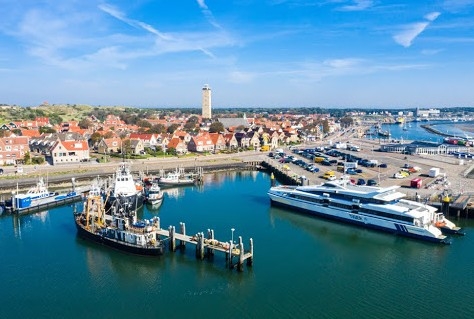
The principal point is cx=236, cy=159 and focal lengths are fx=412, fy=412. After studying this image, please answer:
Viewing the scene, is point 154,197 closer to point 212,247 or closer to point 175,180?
point 175,180

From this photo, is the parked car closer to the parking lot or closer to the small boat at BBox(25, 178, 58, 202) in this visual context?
the parking lot

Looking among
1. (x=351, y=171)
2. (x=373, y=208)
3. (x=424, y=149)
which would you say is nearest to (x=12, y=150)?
(x=351, y=171)

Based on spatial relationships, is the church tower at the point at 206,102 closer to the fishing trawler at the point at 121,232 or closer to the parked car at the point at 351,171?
the parked car at the point at 351,171

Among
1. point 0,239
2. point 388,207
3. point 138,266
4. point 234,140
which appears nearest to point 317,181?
point 388,207

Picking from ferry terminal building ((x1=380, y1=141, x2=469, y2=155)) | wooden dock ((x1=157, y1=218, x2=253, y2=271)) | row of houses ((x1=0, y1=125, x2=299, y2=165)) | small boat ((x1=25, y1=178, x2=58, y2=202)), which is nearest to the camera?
wooden dock ((x1=157, y1=218, x2=253, y2=271))

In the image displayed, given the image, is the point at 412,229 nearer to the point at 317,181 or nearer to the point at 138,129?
the point at 317,181

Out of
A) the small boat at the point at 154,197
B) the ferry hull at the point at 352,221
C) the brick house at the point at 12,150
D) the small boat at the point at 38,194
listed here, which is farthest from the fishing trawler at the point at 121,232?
the brick house at the point at 12,150

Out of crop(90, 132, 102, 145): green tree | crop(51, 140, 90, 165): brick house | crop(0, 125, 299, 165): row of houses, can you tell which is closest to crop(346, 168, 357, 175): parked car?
crop(0, 125, 299, 165): row of houses
